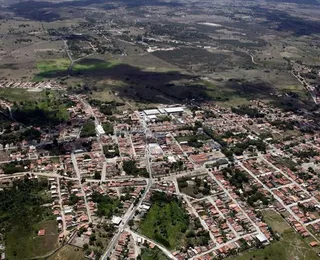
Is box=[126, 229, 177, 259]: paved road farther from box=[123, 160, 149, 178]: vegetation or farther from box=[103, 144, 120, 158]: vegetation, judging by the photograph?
box=[103, 144, 120, 158]: vegetation

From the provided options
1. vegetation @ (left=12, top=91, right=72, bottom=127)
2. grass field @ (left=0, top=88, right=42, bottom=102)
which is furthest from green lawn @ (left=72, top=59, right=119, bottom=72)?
vegetation @ (left=12, top=91, right=72, bottom=127)

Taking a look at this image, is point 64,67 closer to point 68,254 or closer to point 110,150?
point 110,150

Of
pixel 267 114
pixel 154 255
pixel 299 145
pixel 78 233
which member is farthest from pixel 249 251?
pixel 267 114

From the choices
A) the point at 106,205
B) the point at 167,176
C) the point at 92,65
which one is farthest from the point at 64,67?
the point at 106,205

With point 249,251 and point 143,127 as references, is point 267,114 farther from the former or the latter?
point 249,251

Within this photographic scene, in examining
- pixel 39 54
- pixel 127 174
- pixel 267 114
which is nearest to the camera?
pixel 127 174
